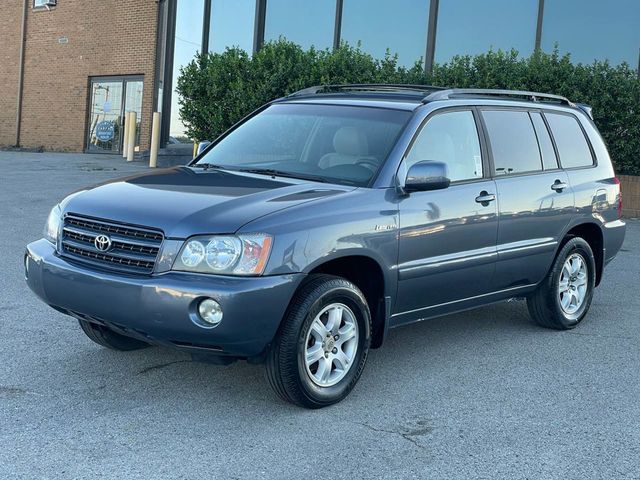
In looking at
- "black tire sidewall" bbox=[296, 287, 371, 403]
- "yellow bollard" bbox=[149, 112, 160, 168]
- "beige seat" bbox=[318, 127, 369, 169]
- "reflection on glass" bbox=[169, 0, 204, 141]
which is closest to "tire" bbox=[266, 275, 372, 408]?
"black tire sidewall" bbox=[296, 287, 371, 403]

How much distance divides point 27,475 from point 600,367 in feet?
12.5

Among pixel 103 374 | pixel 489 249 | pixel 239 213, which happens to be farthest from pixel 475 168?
pixel 103 374

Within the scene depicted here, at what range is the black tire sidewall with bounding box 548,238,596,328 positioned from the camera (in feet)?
21.9

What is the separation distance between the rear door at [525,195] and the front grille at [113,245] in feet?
8.55

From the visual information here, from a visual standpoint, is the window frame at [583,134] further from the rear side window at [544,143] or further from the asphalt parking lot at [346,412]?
the asphalt parking lot at [346,412]

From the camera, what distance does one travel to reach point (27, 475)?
3.66 metres

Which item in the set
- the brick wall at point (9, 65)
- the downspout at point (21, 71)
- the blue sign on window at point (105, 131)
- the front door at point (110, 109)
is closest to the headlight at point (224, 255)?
the front door at point (110, 109)

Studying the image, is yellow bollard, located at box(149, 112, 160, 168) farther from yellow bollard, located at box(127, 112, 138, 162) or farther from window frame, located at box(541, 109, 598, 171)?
window frame, located at box(541, 109, 598, 171)

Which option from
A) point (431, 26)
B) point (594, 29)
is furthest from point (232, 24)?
point (594, 29)

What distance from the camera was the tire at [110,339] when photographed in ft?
17.8

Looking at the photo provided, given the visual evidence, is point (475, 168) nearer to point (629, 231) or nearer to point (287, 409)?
point (287, 409)

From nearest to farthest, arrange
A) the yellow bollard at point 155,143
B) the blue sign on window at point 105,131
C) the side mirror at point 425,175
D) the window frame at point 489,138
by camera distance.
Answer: the side mirror at point 425,175 → the window frame at point 489,138 → the yellow bollard at point 155,143 → the blue sign on window at point 105,131

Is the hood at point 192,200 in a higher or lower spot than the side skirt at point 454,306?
higher

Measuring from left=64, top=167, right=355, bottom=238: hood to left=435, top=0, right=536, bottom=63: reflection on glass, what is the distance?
13881 millimetres
